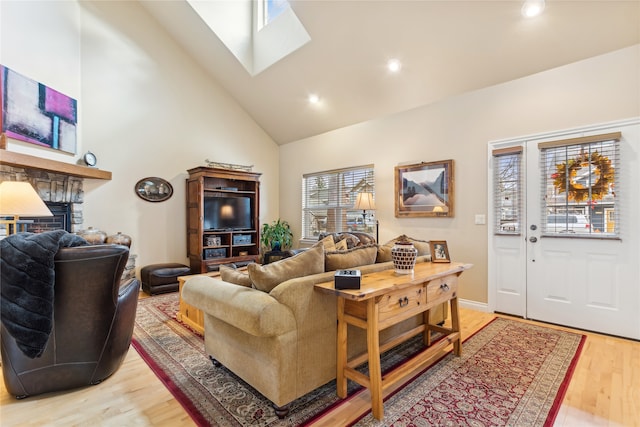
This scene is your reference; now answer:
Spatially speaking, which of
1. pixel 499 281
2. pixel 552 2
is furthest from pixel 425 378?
pixel 552 2

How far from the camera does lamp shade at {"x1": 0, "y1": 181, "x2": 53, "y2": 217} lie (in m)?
2.55

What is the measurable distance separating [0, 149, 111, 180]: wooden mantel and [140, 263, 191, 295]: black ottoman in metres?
1.55

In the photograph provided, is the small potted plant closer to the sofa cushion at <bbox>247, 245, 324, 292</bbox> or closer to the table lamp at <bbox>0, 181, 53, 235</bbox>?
the table lamp at <bbox>0, 181, 53, 235</bbox>

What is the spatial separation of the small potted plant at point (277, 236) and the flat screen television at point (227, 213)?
503mm

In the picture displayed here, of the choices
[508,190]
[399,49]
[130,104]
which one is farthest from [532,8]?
[130,104]

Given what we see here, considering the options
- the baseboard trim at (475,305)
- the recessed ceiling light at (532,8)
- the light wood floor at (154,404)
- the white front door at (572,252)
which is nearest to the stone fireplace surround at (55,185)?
the light wood floor at (154,404)

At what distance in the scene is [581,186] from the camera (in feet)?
10.1

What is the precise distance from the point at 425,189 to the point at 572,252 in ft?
5.73

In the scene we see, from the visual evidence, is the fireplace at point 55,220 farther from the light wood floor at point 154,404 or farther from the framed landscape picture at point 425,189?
the framed landscape picture at point 425,189

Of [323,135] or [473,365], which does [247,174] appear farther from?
[473,365]

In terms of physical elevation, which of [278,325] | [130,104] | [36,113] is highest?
[130,104]

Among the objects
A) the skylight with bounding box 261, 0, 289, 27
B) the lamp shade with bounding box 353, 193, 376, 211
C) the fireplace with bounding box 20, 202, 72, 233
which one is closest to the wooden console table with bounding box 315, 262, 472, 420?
the lamp shade with bounding box 353, 193, 376, 211

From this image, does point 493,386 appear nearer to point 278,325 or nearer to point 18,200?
point 278,325

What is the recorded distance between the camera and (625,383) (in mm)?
2084
